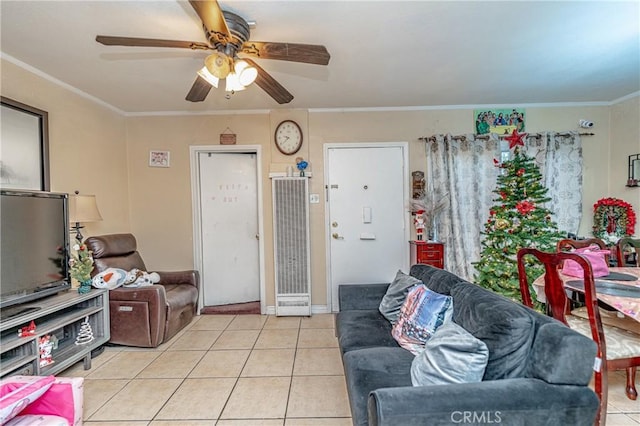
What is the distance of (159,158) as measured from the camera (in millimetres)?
3895

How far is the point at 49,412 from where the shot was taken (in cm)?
164

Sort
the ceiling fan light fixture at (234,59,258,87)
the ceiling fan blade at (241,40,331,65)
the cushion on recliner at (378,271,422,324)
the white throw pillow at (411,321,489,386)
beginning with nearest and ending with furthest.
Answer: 1. the white throw pillow at (411,321,489,386)
2. the ceiling fan blade at (241,40,331,65)
3. the ceiling fan light fixture at (234,59,258,87)
4. the cushion on recliner at (378,271,422,324)

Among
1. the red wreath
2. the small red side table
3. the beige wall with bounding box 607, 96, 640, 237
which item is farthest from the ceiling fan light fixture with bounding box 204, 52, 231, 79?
the beige wall with bounding box 607, 96, 640, 237

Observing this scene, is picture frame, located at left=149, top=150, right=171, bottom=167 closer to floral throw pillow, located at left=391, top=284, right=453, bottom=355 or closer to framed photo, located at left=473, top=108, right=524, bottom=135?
floral throw pillow, located at left=391, top=284, right=453, bottom=355

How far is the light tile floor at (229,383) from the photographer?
1917 mm

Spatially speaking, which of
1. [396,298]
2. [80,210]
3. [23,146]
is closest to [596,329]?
[396,298]

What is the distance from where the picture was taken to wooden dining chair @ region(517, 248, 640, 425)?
5.37 ft

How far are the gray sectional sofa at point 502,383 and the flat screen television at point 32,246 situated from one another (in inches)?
89.6

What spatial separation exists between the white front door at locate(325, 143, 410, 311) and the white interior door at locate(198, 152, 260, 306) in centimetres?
103

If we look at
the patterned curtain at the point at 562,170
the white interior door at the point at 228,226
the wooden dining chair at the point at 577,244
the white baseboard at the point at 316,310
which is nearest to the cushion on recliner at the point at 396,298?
the wooden dining chair at the point at 577,244

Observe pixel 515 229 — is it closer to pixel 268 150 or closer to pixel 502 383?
pixel 502 383

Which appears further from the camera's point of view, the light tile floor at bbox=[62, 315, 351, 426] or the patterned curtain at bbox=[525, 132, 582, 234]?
the patterned curtain at bbox=[525, 132, 582, 234]

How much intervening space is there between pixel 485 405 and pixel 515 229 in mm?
1976
